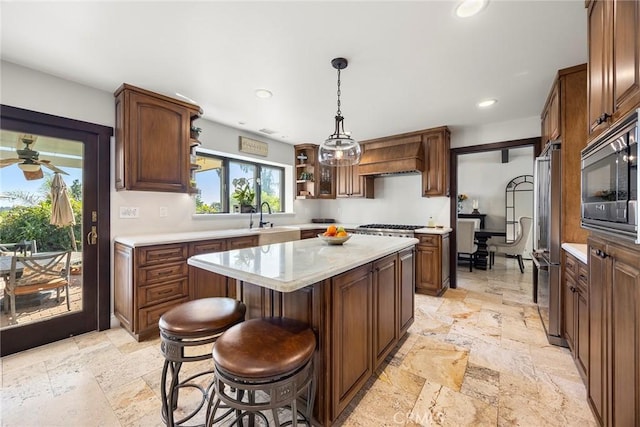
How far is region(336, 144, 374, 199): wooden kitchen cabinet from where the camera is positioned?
483 centimetres

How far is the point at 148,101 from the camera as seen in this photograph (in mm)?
2723

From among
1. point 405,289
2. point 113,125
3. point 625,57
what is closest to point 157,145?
point 113,125

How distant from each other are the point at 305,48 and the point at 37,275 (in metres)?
3.13

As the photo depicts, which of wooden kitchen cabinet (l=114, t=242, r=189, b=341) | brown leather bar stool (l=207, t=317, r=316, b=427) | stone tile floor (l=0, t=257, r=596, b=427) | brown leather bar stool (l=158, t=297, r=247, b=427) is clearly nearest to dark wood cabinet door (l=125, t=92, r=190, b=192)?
wooden kitchen cabinet (l=114, t=242, r=189, b=341)

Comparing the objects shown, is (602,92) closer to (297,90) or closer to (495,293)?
(297,90)

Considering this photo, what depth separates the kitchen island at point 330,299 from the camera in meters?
1.36

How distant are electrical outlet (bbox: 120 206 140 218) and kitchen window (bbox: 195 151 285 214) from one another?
0.81 metres

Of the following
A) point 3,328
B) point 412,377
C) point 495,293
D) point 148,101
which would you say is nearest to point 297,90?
point 148,101

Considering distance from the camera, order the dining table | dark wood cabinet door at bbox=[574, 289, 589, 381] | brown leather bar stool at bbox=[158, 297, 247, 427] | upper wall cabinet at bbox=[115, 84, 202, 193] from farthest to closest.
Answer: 1. the dining table
2. upper wall cabinet at bbox=[115, 84, 202, 193]
3. dark wood cabinet door at bbox=[574, 289, 589, 381]
4. brown leather bar stool at bbox=[158, 297, 247, 427]

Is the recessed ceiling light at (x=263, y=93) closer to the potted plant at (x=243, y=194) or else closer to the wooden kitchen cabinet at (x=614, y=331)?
the potted plant at (x=243, y=194)

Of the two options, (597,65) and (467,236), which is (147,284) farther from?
(467,236)

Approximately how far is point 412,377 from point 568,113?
2.53 metres

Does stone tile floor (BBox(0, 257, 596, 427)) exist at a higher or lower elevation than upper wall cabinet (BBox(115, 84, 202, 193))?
lower

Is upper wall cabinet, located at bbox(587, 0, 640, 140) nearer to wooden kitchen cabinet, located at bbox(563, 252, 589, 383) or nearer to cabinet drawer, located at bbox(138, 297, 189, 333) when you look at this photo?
wooden kitchen cabinet, located at bbox(563, 252, 589, 383)
